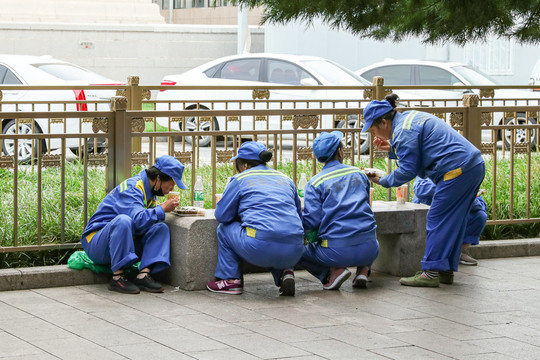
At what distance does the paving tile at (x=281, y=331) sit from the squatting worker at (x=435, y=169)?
1709 millimetres

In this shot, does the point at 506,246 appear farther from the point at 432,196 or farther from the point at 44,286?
the point at 44,286

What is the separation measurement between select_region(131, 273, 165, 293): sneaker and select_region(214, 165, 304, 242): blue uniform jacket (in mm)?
662

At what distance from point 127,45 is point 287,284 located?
22.9m

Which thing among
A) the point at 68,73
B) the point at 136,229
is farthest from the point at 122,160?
the point at 68,73

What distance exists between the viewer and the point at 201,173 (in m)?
10.3

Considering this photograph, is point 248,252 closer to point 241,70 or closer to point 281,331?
point 281,331

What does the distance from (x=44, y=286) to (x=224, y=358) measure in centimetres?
240

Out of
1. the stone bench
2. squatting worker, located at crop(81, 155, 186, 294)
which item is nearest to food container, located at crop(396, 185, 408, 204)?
the stone bench

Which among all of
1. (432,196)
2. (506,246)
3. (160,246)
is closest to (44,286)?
(160,246)

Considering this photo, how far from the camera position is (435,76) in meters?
18.4

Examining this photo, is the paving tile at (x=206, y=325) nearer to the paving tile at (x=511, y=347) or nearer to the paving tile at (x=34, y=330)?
the paving tile at (x=34, y=330)

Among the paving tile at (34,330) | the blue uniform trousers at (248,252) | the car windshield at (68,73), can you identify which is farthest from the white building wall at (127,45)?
the paving tile at (34,330)

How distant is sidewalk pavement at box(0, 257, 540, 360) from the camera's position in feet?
20.0

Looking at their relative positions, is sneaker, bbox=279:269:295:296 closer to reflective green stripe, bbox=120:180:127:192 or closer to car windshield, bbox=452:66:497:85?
reflective green stripe, bbox=120:180:127:192
